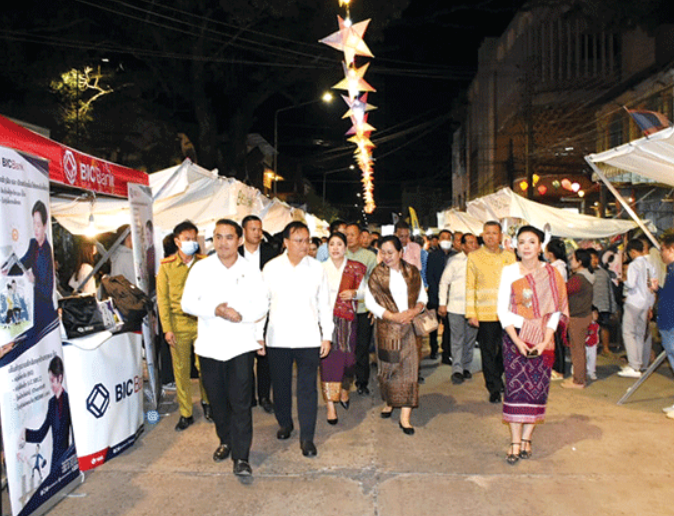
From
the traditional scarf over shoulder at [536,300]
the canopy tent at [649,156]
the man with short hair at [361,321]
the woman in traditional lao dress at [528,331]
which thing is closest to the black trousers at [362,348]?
the man with short hair at [361,321]

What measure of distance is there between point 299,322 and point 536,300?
196cm

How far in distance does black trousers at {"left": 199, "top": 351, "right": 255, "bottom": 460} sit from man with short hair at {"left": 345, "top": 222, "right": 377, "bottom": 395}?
102 inches

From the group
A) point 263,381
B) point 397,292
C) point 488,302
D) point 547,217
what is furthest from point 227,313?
point 547,217

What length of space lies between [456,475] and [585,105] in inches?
660

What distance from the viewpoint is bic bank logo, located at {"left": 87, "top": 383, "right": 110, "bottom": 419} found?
16.4 feet

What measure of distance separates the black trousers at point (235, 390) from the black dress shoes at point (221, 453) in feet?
0.90

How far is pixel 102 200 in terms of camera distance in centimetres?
810

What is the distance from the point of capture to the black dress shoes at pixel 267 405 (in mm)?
6816

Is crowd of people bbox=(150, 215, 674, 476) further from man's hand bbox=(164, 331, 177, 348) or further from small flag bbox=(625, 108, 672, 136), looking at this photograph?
small flag bbox=(625, 108, 672, 136)

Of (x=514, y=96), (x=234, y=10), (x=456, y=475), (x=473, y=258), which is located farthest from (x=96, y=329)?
(x=514, y=96)

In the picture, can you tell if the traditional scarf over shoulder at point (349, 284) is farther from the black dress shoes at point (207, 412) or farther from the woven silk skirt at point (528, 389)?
the woven silk skirt at point (528, 389)

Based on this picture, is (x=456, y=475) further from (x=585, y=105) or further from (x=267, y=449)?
(x=585, y=105)

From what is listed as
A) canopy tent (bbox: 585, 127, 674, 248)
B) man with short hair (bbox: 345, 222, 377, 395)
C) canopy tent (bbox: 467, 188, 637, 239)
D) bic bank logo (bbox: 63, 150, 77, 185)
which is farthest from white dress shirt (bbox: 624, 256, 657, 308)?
bic bank logo (bbox: 63, 150, 77, 185)

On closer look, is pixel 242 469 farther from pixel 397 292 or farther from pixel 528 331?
pixel 528 331
